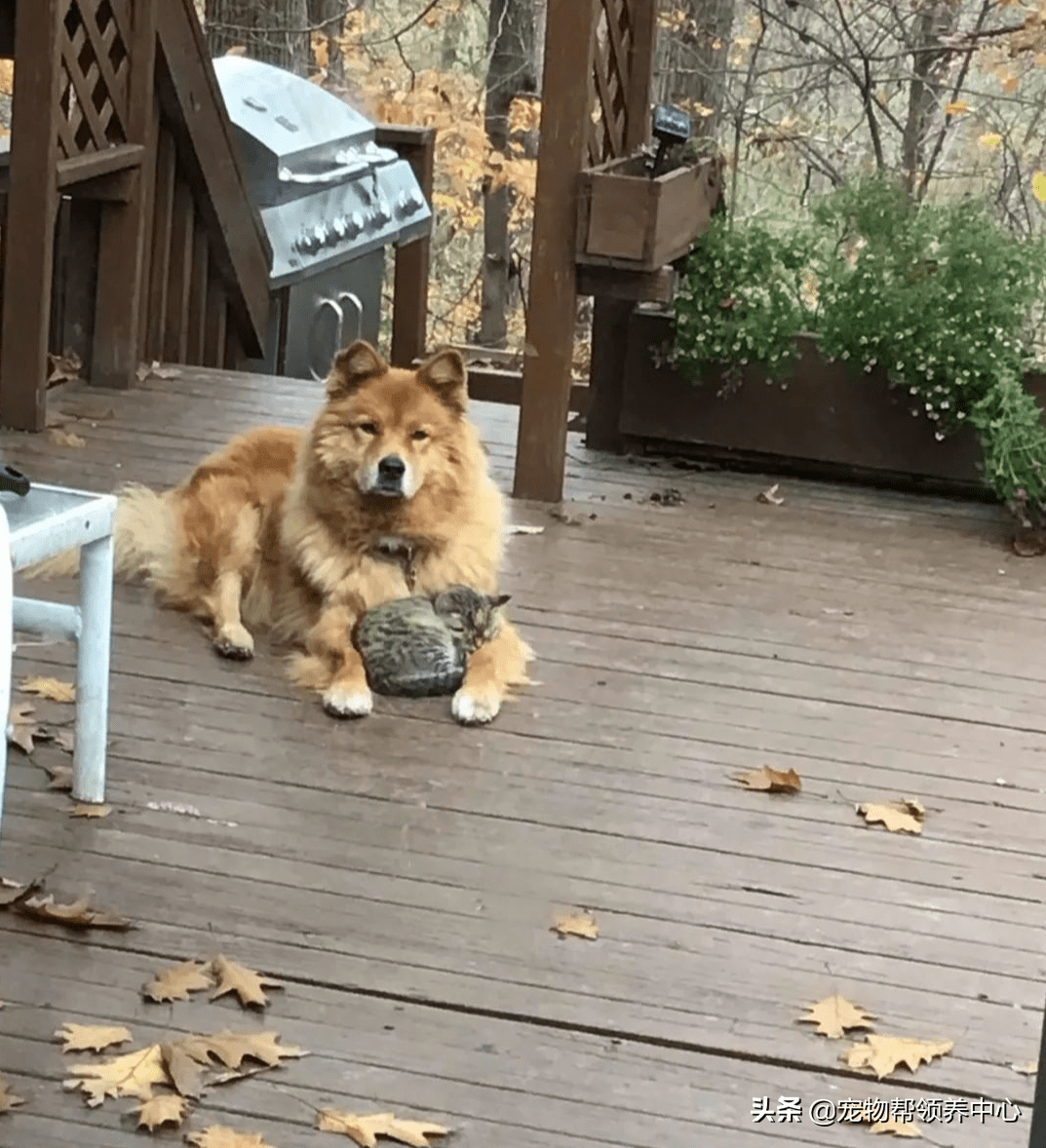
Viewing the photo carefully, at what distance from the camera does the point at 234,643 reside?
4207mm

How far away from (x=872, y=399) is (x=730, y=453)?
0.57m

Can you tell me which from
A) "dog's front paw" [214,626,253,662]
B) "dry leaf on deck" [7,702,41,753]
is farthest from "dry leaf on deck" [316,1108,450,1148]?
"dog's front paw" [214,626,253,662]

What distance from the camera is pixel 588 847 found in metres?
3.30

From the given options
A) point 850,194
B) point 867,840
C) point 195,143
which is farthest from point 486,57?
point 867,840

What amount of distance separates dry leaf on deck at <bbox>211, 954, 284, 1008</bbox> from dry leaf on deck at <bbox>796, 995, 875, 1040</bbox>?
0.87 meters

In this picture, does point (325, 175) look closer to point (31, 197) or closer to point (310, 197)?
point (310, 197)

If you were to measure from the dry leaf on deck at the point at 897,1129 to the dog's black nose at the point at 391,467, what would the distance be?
7.00 feet

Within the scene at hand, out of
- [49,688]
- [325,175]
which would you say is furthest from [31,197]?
[49,688]

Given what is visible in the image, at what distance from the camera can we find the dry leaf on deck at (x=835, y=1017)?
2.70 metres

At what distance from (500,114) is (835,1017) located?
10632mm

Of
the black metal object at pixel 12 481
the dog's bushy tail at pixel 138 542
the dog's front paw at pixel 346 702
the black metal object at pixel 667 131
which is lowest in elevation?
the dog's front paw at pixel 346 702

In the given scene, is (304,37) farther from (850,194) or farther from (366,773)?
(366,773)

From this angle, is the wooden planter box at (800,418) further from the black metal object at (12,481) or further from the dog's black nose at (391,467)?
the black metal object at (12,481)

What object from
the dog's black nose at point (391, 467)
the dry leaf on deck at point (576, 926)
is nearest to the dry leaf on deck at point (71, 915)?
the dry leaf on deck at point (576, 926)
